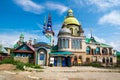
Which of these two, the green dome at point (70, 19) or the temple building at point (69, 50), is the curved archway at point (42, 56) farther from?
the green dome at point (70, 19)

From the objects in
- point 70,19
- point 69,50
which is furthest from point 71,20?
point 69,50

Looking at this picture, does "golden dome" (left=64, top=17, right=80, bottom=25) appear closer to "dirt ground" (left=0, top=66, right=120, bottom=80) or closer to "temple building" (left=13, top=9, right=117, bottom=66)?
"temple building" (left=13, top=9, right=117, bottom=66)

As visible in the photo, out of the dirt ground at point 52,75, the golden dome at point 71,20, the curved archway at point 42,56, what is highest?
the golden dome at point 71,20

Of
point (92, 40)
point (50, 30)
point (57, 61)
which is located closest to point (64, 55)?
point (57, 61)

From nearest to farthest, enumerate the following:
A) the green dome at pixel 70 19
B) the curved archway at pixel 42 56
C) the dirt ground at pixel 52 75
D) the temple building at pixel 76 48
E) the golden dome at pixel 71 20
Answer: the dirt ground at pixel 52 75
the curved archway at pixel 42 56
the temple building at pixel 76 48
the golden dome at pixel 71 20
the green dome at pixel 70 19

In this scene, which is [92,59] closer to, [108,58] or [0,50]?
[108,58]

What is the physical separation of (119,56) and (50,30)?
2729 centimetres

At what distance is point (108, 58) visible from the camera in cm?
4638

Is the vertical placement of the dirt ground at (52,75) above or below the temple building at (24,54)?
below

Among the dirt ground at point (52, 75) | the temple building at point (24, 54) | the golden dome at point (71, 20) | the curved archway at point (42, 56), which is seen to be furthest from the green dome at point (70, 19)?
the dirt ground at point (52, 75)

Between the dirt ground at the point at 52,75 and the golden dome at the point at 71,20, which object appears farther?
the golden dome at the point at 71,20

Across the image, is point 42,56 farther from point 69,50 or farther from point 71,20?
point 71,20

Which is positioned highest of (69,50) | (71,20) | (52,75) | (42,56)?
(71,20)

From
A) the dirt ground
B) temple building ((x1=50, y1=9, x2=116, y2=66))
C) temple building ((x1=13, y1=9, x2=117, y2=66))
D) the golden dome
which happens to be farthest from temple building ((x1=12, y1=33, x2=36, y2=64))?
the golden dome
